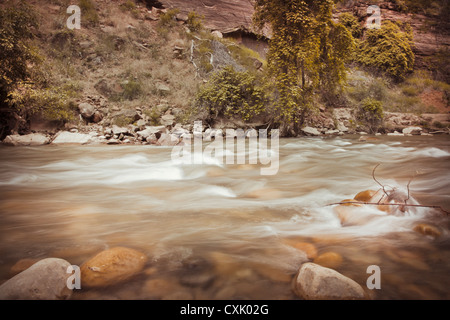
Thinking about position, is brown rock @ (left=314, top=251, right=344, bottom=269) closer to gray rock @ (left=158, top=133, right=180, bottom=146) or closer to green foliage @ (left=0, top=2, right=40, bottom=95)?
gray rock @ (left=158, top=133, right=180, bottom=146)

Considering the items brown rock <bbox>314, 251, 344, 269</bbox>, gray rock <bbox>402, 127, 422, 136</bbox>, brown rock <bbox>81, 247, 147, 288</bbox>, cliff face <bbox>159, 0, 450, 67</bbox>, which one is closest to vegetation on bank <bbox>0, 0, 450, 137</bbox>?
gray rock <bbox>402, 127, 422, 136</bbox>

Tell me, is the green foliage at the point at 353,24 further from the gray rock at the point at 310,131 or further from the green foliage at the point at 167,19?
the gray rock at the point at 310,131

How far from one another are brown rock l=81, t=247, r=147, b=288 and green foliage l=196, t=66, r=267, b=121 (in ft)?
28.3

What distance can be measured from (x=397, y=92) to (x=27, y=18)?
20949mm

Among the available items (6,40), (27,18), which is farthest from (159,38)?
(6,40)

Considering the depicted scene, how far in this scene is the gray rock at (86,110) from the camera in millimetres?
9414

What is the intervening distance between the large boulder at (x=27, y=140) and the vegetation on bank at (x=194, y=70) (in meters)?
0.89

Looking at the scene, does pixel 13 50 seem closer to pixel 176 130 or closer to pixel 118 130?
pixel 118 130

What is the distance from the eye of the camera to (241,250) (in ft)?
6.02

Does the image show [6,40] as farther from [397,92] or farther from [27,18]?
[397,92]

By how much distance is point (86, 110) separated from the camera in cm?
945

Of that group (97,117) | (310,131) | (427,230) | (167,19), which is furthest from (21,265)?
(167,19)

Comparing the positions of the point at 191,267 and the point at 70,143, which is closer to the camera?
the point at 191,267

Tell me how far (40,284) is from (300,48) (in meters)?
9.65
